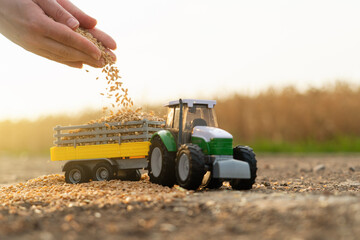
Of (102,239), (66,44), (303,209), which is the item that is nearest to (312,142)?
(66,44)

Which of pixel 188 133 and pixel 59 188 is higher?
pixel 188 133

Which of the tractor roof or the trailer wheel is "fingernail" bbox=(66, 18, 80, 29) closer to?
the tractor roof

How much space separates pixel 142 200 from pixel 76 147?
13.0ft

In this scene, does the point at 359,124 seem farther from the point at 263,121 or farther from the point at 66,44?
the point at 66,44

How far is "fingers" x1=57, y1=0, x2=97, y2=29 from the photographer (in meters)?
9.05

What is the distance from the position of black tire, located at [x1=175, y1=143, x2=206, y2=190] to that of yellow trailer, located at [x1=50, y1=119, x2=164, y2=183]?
1377mm

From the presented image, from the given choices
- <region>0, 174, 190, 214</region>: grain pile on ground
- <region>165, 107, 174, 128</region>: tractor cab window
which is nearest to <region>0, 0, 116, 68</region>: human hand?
<region>165, 107, 174, 128</region>: tractor cab window

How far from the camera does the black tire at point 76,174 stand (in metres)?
9.11

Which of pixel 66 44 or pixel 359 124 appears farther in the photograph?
pixel 359 124

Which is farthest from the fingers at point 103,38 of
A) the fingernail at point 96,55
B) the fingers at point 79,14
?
the fingernail at point 96,55

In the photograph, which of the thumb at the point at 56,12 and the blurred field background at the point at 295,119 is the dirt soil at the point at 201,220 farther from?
the blurred field background at the point at 295,119

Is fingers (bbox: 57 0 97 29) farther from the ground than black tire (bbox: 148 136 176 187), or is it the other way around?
fingers (bbox: 57 0 97 29)

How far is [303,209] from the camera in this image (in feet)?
15.2

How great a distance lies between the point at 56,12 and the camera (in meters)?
7.80
